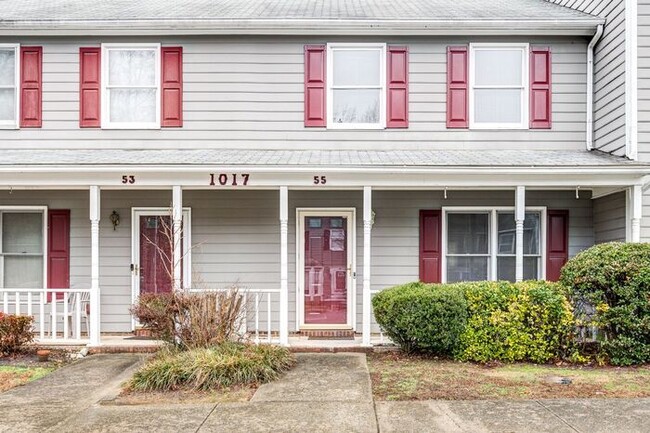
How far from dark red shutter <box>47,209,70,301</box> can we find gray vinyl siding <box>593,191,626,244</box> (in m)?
9.50

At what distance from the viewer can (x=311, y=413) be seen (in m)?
5.43

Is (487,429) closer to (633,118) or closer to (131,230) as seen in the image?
(633,118)

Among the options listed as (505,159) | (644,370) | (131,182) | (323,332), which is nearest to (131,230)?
(131,182)

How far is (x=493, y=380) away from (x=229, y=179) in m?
4.74

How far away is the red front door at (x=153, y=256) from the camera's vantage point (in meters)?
9.88

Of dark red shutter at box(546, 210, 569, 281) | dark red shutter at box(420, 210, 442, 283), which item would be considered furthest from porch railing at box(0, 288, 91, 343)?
dark red shutter at box(546, 210, 569, 281)

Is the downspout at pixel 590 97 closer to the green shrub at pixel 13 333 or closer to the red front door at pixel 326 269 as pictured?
the red front door at pixel 326 269

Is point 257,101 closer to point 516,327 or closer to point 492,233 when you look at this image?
point 492,233

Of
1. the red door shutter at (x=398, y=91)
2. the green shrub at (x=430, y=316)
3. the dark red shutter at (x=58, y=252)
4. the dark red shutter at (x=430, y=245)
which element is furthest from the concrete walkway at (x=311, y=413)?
the red door shutter at (x=398, y=91)

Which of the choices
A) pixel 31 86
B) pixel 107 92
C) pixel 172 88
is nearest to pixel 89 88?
pixel 107 92

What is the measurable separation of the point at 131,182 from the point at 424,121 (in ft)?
17.0

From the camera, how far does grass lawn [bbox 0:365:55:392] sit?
6.75m

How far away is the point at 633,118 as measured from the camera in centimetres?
862

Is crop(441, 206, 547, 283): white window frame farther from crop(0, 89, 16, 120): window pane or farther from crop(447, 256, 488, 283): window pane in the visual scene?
crop(0, 89, 16, 120): window pane
